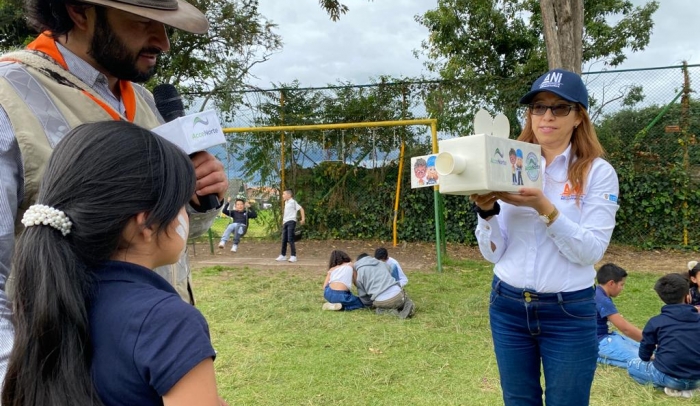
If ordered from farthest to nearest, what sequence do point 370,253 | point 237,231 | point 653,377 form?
point 237,231 → point 370,253 → point 653,377

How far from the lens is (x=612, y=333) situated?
4.58 m

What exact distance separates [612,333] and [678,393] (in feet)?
2.96

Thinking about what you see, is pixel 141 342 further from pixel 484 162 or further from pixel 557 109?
pixel 557 109

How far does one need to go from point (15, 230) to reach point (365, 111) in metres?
9.73

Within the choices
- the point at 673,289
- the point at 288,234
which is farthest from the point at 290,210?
the point at 673,289

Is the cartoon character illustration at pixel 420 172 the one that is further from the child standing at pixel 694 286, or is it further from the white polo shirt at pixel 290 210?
the white polo shirt at pixel 290 210

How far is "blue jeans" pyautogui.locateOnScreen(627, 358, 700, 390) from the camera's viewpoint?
368cm

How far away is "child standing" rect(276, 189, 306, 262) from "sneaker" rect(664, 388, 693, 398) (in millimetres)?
6536

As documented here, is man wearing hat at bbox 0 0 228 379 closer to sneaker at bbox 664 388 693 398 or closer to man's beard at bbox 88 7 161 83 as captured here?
man's beard at bbox 88 7 161 83

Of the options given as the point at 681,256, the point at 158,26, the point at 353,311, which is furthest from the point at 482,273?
the point at 158,26

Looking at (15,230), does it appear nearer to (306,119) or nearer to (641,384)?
(641,384)

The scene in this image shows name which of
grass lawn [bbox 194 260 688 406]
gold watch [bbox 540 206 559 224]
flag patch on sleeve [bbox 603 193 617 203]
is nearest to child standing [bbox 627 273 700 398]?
grass lawn [bbox 194 260 688 406]

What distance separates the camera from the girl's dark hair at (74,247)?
960 mm

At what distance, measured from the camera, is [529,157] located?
6.49 ft
